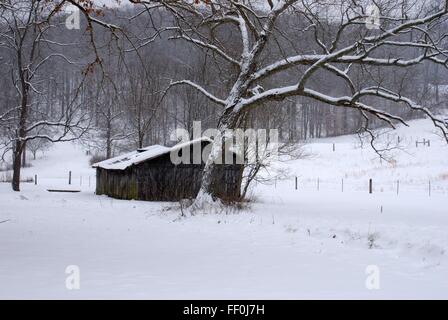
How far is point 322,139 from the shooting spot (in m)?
62.9

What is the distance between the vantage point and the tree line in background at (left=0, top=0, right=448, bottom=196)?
11984 millimetres

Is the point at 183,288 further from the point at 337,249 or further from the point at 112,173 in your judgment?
the point at 112,173

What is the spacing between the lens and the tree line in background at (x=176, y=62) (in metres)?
12.0

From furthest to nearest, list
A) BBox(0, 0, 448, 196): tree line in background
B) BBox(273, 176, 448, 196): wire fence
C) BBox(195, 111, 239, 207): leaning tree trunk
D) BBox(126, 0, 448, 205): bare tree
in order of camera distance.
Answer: BBox(273, 176, 448, 196): wire fence → BBox(195, 111, 239, 207): leaning tree trunk → BBox(126, 0, 448, 205): bare tree → BBox(0, 0, 448, 196): tree line in background

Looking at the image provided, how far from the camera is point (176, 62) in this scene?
39.2 m

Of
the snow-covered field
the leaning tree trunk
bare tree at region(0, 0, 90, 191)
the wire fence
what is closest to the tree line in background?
bare tree at region(0, 0, 90, 191)

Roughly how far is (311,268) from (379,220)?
7334 millimetres

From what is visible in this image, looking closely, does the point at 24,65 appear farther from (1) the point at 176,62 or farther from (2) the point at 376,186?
(2) the point at 376,186

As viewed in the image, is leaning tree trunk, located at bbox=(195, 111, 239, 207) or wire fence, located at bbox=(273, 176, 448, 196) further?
wire fence, located at bbox=(273, 176, 448, 196)

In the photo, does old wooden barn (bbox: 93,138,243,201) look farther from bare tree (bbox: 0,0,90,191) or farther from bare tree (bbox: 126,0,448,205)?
bare tree (bbox: 126,0,448,205)

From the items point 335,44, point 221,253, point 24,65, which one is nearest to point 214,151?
point 335,44

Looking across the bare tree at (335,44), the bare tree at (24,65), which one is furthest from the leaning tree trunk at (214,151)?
the bare tree at (24,65)
